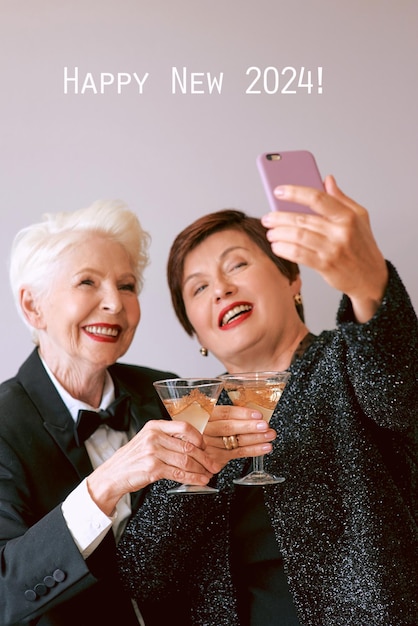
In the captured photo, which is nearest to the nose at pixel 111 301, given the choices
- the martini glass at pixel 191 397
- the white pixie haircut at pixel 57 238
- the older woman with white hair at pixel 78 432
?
A: the older woman with white hair at pixel 78 432

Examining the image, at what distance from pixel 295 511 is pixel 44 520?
0.65m

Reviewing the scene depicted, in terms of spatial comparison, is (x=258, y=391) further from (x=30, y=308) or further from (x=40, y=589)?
(x=30, y=308)

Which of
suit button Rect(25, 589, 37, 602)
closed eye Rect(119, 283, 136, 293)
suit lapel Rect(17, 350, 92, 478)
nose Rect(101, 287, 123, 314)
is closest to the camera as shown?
suit button Rect(25, 589, 37, 602)

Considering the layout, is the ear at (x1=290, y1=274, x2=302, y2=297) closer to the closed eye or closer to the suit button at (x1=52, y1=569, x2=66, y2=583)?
the closed eye

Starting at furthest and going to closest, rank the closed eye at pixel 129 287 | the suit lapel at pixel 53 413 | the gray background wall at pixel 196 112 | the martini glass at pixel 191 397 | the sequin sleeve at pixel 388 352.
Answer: the gray background wall at pixel 196 112 → the closed eye at pixel 129 287 → the suit lapel at pixel 53 413 → the martini glass at pixel 191 397 → the sequin sleeve at pixel 388 352

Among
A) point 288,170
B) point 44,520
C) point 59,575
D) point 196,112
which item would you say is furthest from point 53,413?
point 196,112

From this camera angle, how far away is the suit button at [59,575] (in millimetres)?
1932

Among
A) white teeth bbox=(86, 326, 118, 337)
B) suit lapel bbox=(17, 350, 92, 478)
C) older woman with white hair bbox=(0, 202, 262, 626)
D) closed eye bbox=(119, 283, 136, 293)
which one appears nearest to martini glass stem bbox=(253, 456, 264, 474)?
older woman with white hair bbox=(0, 202, 262, 626)

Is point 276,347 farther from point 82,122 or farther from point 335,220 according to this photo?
point 82,122

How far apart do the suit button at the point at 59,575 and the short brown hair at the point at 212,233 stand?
966 millimetres

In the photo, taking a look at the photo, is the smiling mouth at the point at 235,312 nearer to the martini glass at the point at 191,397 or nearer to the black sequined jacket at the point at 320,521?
the black sequined jacket at the point at 320,521

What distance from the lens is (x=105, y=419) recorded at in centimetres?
234

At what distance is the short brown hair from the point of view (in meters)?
2.43

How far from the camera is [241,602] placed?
2.14m
